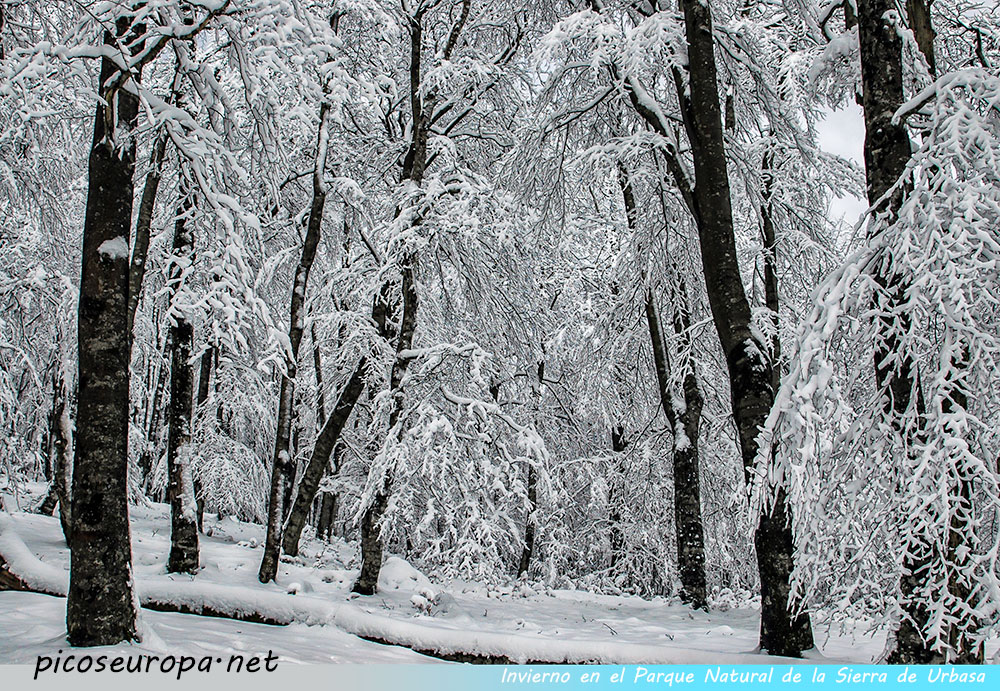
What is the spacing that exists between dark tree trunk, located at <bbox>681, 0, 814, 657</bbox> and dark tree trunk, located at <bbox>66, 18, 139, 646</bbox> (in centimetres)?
440

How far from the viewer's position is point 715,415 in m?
13.4

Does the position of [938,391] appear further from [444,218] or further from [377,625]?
[444,218]

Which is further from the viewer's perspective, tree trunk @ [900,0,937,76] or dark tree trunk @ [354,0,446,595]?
dark tree trunk @ [354,0,446,595]

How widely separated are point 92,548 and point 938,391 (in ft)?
16.9

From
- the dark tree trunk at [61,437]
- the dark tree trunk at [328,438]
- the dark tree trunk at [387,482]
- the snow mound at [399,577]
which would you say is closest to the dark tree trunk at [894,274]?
the dark tree trunk at [387,482]

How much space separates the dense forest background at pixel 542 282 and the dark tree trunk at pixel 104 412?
2 cm

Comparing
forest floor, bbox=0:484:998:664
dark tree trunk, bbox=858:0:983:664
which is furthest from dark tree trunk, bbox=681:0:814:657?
dark tree trunk, bbox=858:0:983:664

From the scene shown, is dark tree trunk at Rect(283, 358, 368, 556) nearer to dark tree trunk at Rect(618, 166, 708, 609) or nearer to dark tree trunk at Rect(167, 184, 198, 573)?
dark tree trunk at Rect(167, 184, 198, 573)

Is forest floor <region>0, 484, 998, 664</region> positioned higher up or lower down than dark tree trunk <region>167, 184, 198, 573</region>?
lower down

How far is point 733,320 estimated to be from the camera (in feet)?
18.6

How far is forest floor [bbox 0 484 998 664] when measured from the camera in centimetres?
504

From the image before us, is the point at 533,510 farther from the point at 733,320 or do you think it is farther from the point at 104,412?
the point at 104,412

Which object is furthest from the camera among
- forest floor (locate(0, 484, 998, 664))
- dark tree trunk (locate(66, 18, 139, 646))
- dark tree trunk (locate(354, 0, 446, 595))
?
dark tree trunk (locate(354, 0, 446, 595))

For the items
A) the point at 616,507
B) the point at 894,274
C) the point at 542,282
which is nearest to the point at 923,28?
the point at 894,274
